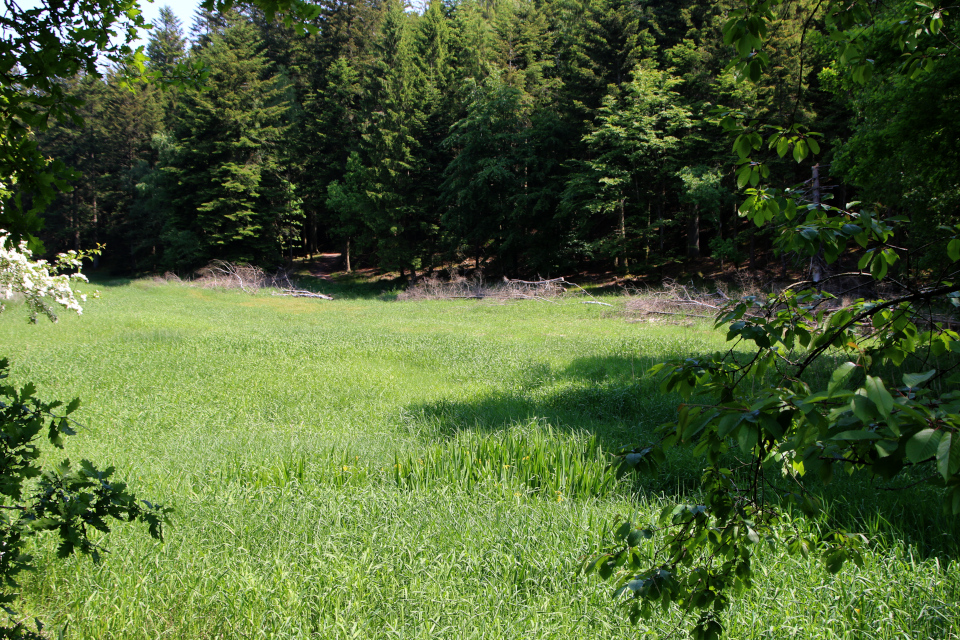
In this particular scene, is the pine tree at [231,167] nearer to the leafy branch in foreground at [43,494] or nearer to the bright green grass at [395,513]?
the bright green grass at [395,513]

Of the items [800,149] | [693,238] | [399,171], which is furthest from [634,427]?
[399,171]

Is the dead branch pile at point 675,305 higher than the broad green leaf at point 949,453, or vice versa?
the broad green leaf at point 949,453

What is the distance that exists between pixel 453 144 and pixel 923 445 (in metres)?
35.8

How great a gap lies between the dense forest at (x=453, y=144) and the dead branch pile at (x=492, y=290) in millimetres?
4577

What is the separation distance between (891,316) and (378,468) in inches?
180

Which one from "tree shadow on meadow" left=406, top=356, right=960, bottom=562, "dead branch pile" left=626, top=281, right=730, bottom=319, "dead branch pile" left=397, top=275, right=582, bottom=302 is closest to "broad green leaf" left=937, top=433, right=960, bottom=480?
"tree shadow on meadow" left=406, top=356, right=960, bottom=562

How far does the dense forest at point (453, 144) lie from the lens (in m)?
26.6

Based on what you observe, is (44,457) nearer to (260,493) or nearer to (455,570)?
(260,493)

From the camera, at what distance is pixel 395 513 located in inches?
169

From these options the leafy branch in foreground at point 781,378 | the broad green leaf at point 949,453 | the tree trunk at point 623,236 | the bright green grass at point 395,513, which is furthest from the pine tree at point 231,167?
the broad green leaf at point 949,453

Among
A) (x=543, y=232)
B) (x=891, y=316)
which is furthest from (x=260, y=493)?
(x=543, y=232)

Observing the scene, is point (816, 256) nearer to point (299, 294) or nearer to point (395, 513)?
point (395, 513)

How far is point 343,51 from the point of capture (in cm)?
4331

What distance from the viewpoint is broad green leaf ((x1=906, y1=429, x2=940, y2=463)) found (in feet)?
3.17
